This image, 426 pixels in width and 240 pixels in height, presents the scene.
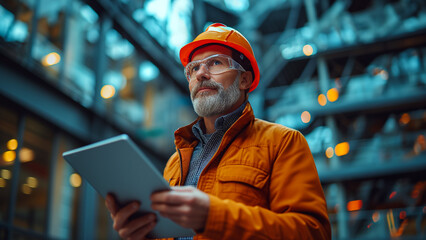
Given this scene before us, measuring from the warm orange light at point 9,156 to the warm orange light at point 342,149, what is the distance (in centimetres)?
1532

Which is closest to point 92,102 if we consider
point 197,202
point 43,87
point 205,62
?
point 43,87

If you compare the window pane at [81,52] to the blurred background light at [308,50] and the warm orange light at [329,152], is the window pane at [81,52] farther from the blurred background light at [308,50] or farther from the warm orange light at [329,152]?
the warm orange light at [329,152]

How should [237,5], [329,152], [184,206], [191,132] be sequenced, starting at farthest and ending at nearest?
[237,5] → [329,152] → [191,132] → [184,206]

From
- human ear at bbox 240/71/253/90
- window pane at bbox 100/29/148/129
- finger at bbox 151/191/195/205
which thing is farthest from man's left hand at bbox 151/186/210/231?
window pane at bbox 100/29/148/129

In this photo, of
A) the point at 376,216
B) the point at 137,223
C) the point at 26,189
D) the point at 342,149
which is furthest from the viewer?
the point at 342,149

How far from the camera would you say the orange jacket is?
5.82 ft

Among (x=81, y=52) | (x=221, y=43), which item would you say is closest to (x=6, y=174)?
(x=81, y=52)

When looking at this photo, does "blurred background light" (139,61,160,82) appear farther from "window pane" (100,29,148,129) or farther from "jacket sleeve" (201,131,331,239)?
"jacket sleeve" (201,131,331,239)

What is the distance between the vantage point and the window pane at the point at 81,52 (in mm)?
11102

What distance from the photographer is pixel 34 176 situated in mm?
9688

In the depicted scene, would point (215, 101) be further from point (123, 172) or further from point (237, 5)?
point (237, 5)

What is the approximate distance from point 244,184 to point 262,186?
0.09 m

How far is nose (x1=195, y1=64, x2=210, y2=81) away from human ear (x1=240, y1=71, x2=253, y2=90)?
0.30 metres

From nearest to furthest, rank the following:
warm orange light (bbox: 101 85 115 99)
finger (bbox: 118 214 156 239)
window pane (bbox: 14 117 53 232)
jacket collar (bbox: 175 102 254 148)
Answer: finger (bbox: 118 214 156 239) → jacket collar (bbox: 175 102 254 148) → window pane (bbox: 14 117 53 232) → warm orange light (bbox: 101 85 115 99)
